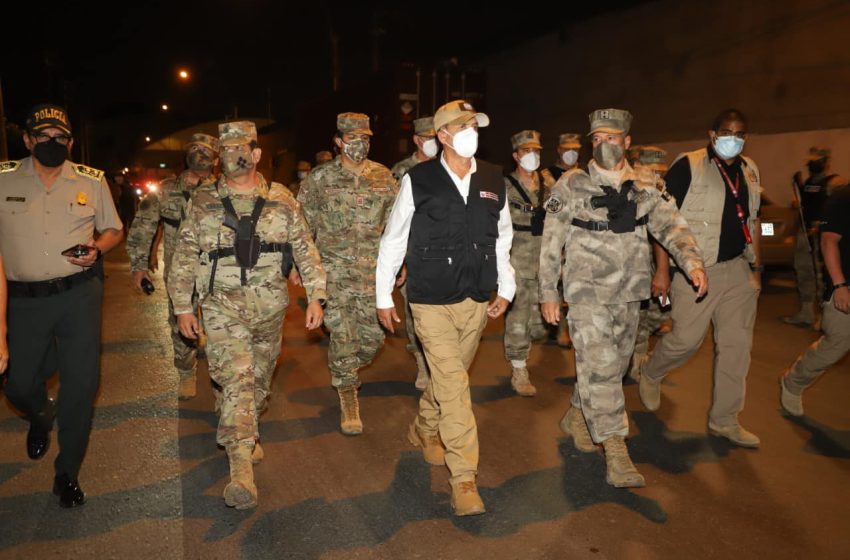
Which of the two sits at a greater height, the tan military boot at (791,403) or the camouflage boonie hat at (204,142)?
the camouflage boonie hat at (204,142)

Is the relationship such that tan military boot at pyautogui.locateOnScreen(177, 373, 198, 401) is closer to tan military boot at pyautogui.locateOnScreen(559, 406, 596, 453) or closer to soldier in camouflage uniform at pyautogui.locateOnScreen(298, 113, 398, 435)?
soldier in camouflage uniform at pyautogui.locateOnScreen(298, 113, 398, 435)

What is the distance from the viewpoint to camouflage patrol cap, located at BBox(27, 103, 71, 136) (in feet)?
13.5

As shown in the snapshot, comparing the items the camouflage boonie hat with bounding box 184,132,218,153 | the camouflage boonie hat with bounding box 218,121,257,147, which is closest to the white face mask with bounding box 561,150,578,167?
the camouflage boonie hat with bounding box 184,132,218,153

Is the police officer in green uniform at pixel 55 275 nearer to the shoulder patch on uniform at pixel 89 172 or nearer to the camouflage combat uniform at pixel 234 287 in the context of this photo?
the shoulder patch on uniform at pixel 89 172

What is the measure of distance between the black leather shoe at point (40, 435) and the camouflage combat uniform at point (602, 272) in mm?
3438

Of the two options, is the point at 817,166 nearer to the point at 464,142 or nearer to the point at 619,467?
the point at 619,467

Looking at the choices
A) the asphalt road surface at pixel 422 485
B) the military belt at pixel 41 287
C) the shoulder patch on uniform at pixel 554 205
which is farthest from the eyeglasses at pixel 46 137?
the shoulder patch on uniform at pixel 554 205

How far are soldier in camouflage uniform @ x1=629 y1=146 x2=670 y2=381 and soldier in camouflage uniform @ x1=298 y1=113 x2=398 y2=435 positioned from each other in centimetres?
219

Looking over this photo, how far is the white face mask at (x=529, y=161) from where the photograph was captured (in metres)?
6.65

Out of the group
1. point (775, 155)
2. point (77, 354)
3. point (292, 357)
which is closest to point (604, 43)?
point (775, 155)

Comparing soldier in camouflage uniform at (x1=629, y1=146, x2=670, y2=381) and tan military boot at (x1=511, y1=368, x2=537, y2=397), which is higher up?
soldier in camouflage uniform at (x1=629, y1=146, x2=670, y2=381)

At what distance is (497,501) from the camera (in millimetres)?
4258

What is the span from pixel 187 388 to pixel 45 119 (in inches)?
116

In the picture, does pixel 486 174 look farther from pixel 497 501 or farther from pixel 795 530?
pixel 795 530
